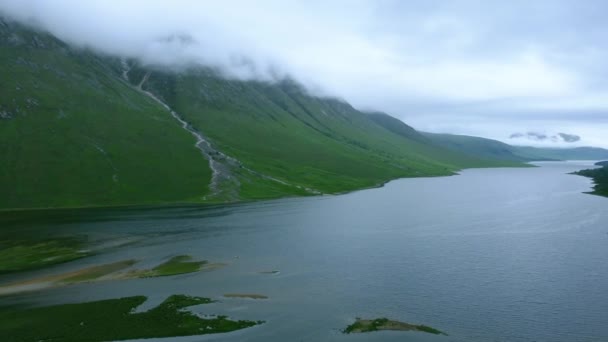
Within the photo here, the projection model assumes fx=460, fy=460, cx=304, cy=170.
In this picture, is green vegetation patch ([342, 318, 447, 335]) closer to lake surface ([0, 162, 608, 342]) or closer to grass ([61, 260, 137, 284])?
lake surface ([0, 162, 608, 342])

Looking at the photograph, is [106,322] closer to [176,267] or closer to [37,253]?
[176,267]

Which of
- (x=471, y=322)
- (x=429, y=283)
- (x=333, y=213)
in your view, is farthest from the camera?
(x=333, y=213)

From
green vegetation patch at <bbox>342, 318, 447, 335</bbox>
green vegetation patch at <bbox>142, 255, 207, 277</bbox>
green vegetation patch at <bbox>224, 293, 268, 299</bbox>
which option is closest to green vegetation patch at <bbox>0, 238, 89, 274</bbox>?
green vegetation patch at <bbox>142, 255, 207, 277</bbox>

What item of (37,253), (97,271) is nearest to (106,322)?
(97,271)

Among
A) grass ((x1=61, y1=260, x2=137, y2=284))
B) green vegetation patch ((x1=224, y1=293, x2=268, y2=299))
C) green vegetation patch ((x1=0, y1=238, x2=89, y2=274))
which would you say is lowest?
green vegetation patch ((x1=224, y1=293, x2=268, y2=299))

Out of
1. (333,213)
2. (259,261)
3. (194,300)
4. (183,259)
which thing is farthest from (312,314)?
(333,213)

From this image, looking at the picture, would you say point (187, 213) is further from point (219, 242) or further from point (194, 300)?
point (194, 300)
